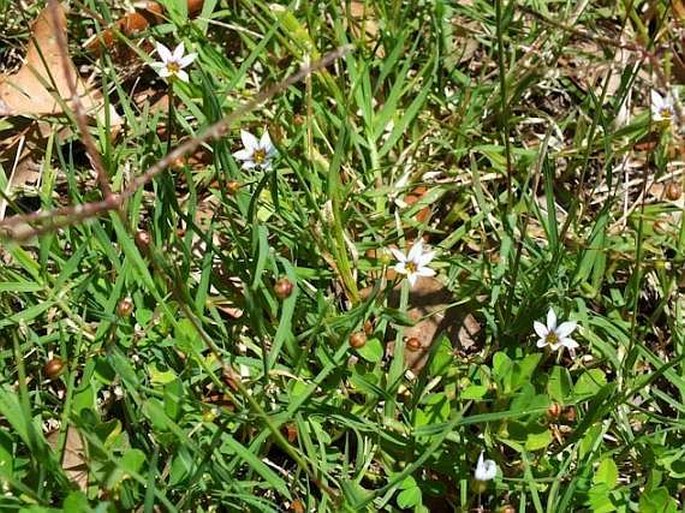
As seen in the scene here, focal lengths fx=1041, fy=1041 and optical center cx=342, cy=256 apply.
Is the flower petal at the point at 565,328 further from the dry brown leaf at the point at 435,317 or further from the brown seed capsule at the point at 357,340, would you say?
the brown seed capsule at the point at 357,340

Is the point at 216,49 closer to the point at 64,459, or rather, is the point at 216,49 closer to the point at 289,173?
the point at 289,173

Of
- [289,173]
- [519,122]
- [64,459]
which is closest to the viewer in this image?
[64,459]

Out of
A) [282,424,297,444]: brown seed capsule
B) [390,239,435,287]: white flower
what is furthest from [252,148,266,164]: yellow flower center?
[282,424,297,444]: brown seed capsule

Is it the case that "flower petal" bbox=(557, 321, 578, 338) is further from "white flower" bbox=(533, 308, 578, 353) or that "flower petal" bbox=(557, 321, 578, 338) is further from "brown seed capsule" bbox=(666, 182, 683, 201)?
"brown seed capsule" bbox=(666, 182, 683, 201)

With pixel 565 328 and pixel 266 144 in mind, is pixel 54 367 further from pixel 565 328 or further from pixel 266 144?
pixel 565 328

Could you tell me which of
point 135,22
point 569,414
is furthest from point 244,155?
point 569,414

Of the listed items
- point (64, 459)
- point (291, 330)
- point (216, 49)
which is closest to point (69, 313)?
point (64, 459)
